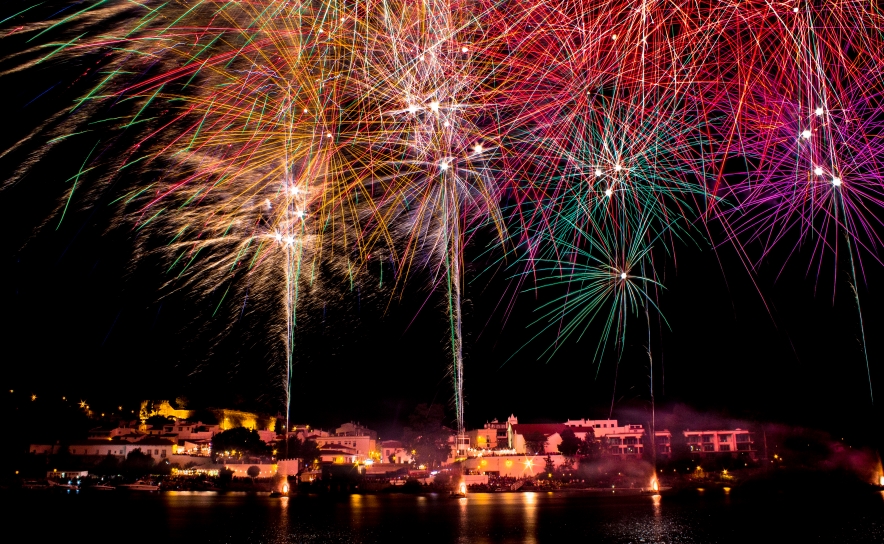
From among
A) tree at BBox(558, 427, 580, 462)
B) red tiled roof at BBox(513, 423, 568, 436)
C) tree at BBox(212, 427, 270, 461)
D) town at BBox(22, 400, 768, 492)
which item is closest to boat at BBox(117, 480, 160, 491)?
town at BBox(22, 400, 768, 492)

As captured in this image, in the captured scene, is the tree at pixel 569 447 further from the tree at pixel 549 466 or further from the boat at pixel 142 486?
the boat at pixel 142 486

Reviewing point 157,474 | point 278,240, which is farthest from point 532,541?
point 157,474

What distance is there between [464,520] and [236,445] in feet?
104

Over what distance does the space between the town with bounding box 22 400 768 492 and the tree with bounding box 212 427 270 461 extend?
0.08 meters

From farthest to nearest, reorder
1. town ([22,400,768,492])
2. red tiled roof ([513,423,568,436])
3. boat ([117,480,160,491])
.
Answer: red tiled roof ([513,423,568,436]) < boat ([117,480,160,491]) < town ([22,400,768,492])

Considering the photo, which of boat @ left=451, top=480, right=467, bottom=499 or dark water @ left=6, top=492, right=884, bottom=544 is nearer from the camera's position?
dark water @ left=6, top=492, right=884, bottom=544

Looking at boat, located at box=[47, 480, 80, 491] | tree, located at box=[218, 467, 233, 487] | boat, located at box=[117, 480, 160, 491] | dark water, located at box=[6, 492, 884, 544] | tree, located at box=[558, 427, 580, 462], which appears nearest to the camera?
dark water, located at box=[6, 492, 884, 544]

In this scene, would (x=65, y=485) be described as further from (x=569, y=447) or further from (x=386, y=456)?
(x=569, y=447)

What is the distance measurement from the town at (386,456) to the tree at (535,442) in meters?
0.10

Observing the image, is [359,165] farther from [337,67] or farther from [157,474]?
[157,474]

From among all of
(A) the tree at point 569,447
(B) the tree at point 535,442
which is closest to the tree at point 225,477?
(B) the tree at point 535,442

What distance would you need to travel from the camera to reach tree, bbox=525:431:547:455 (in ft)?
156

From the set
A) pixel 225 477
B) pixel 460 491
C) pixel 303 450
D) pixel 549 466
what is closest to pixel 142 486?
pixel 225 477

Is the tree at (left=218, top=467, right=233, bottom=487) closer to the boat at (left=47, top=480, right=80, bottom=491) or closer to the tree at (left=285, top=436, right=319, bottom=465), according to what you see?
the tree at (left=285, top=436, right=319, bottom=465)
